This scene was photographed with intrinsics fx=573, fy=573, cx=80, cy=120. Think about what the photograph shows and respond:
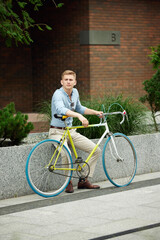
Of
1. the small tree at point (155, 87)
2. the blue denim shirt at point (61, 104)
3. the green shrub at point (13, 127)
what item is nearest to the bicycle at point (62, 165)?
the blue denim shirt at point (61, 104)

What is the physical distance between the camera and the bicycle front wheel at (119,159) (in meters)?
7.98

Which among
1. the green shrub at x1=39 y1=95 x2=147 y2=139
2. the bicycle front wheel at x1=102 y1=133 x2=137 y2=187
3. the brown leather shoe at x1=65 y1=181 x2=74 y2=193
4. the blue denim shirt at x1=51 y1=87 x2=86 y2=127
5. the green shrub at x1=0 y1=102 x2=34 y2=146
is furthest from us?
the green shrub at x1=39 y1=95 x2=147 y2=139

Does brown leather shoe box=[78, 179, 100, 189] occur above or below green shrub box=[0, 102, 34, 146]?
below

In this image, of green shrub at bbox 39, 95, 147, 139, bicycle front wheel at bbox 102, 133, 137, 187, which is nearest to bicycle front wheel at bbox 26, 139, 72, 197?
Result: bicycle front wheel at bbox 102, 133, 137, 187

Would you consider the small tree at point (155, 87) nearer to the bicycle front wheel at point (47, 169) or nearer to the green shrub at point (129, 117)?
the green shrub at point (129, 117)

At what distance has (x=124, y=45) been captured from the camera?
64.2ft

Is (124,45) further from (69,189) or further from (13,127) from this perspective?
(69,189)

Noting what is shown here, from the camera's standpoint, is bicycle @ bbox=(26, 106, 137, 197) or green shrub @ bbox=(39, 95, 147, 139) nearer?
bicycle @ bbox=(26, 106, 137, 197)

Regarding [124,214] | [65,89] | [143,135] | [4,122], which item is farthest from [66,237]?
[143,135]

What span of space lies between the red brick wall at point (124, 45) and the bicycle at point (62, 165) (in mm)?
10176

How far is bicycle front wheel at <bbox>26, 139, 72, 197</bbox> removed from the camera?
24.1ft

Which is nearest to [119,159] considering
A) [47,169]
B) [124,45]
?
[47,169]

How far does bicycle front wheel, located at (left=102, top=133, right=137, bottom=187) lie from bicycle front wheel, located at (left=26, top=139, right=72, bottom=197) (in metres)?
0.59

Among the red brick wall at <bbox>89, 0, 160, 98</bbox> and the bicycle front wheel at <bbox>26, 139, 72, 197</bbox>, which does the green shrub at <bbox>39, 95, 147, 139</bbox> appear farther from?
the red brick wall at <bbox>89, 0, 160, 98</bbox>
